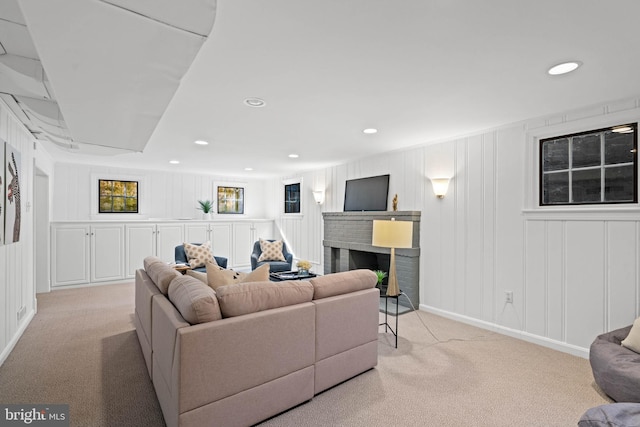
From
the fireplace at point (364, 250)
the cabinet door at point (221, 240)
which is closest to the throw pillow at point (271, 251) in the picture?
the fireplace at point (364, 250)

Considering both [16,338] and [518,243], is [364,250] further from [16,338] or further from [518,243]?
[16,338]

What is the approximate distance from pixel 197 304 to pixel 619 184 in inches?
139

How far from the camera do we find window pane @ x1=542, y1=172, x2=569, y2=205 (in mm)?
3137

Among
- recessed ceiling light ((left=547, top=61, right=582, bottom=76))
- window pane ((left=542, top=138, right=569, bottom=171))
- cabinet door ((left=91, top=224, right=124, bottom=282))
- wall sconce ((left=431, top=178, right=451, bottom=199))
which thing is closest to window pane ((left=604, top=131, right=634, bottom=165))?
window pane ((left=542, top=138, right=569, bottom=171))

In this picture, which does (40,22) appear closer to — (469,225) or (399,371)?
(399,371)

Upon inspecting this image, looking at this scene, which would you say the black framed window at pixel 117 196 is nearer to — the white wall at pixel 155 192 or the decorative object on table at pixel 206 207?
the white wall at pixel 155 192

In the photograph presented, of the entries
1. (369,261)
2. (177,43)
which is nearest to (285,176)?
(369,261)

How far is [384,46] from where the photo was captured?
187 centimetres

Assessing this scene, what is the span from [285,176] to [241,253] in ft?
6.96

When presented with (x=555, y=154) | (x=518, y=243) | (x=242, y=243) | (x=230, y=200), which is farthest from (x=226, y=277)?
(x=230, y=200)

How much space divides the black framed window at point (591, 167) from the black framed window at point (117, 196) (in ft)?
23.3

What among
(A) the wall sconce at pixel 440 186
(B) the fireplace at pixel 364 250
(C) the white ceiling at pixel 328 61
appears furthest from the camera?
Answer: (B) the fireplace at pixel 364 250

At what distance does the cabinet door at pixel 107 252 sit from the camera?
5.82 m

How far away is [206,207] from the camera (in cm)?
729
